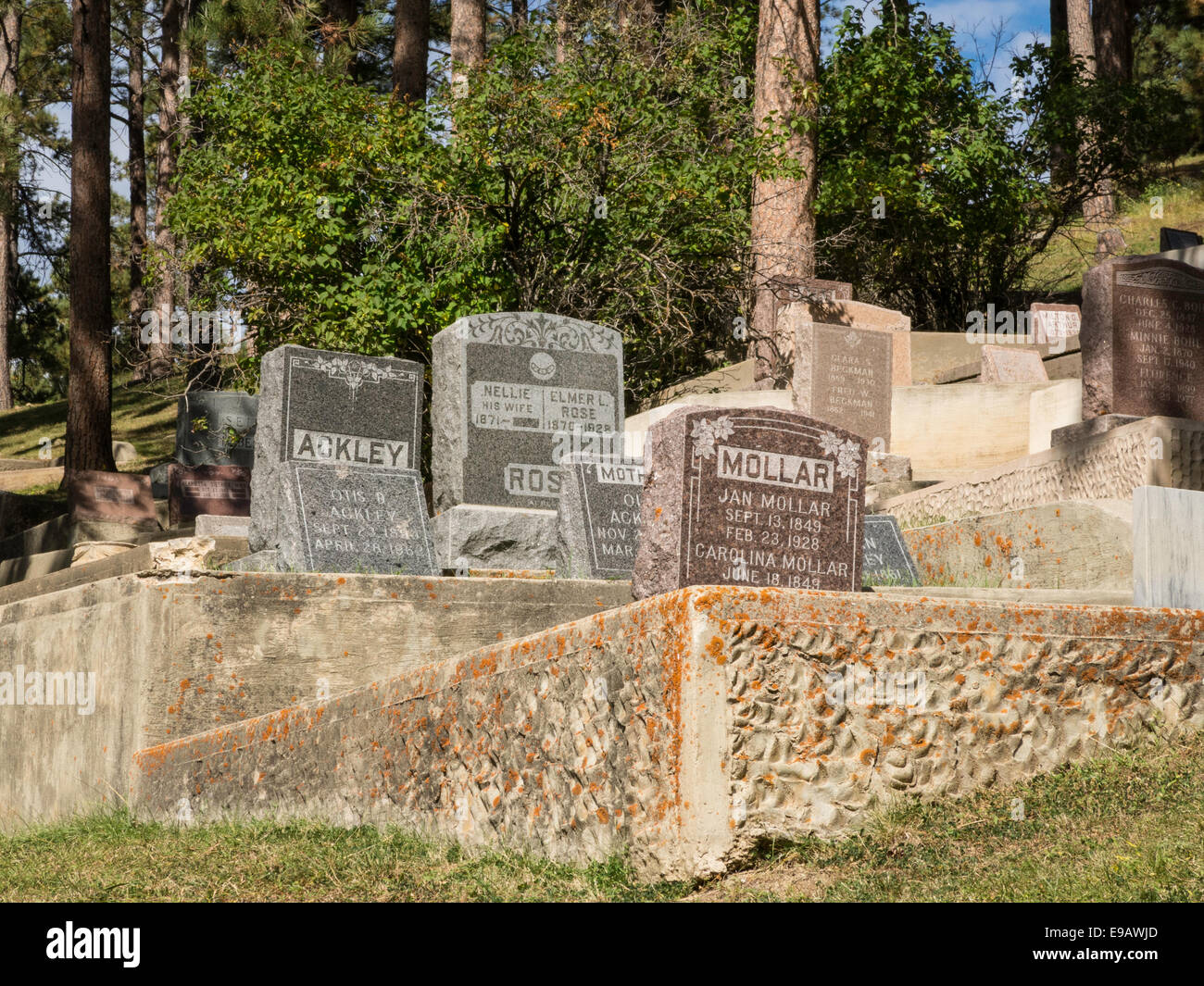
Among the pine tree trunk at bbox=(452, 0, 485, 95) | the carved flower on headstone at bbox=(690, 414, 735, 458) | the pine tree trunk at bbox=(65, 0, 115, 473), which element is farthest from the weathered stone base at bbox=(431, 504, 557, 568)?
the pine tree trunk at bbox=(452, 0, 485, 95)

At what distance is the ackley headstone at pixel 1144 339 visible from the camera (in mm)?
11516

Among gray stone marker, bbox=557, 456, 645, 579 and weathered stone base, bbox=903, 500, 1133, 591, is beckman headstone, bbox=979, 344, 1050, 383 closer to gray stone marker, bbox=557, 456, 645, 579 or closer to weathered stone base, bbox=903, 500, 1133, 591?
weathered stone base, bbox=903, 500, 1133, 591

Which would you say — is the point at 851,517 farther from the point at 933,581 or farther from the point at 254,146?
the point at 254,146

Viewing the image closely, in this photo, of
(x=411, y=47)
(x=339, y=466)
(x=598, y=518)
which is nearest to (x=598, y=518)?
(x=598, y=518)

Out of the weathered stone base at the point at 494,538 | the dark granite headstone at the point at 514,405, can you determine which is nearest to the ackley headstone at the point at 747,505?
the weathered stone base at the point at 494,538

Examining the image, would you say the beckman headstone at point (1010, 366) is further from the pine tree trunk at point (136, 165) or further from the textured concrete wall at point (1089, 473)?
the pine tree trunk at point (136, 165)

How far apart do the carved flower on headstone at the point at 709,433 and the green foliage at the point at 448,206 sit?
10.5m

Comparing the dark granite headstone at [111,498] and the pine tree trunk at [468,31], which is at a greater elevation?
the pine tree trunk at [468,31]

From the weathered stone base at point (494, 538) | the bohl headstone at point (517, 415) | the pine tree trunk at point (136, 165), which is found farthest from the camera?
the pine tree trunk at point (136, 165)

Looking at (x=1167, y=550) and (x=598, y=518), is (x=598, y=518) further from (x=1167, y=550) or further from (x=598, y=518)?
(x=1167, y=550)

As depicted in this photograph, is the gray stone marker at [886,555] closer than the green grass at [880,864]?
No

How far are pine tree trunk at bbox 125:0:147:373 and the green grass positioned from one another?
30186mm

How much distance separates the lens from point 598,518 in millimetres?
8930

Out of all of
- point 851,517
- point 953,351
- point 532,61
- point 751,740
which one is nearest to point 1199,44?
point 953,351
